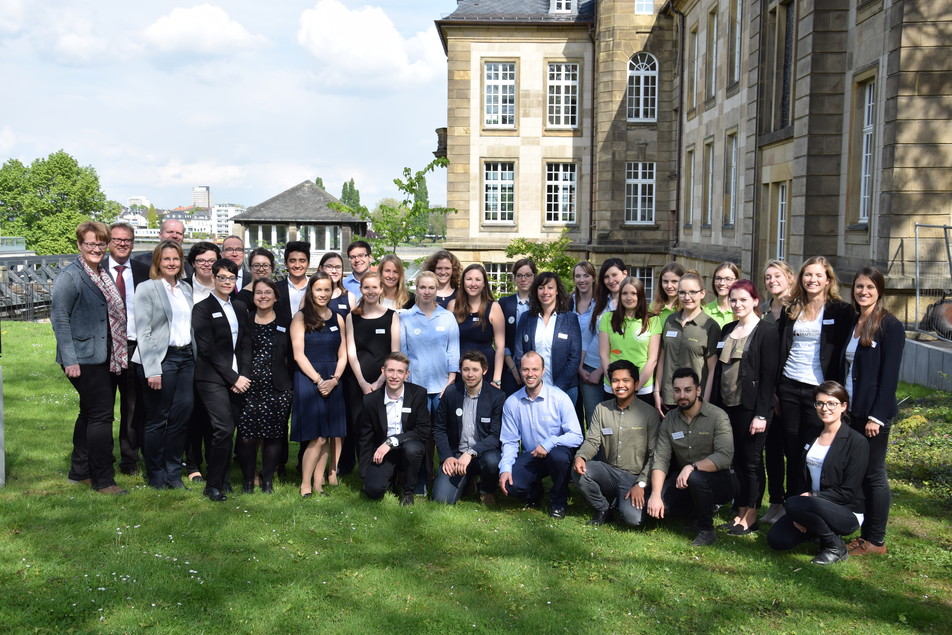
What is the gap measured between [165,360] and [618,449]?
4.04 metres

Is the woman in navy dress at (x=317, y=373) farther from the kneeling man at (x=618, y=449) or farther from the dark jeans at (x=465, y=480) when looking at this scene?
the kneeling man at (x=618, y=449)

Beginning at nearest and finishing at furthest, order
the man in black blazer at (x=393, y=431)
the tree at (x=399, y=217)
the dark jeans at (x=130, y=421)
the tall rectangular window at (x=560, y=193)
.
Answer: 1. the man in black blazer at (x=393, y=431)
2. the dark jeans at (x=130, y=421)
3. the tree at (x=399, y=217)
4. the tall rectangular window at (x=560, y=193)

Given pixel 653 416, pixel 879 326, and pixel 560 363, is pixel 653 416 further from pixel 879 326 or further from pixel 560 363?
pixel 879 326

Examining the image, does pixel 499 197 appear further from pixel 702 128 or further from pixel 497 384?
pixel 497 384

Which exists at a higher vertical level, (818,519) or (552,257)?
(552,257)

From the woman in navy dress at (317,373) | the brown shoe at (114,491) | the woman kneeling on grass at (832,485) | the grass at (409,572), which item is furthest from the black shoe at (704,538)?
the brown shoe at (114,491)

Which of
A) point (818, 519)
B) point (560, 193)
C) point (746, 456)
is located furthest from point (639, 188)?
point (818, 519)

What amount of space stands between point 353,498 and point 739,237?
17.6 metres

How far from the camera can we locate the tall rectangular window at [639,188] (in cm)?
3341

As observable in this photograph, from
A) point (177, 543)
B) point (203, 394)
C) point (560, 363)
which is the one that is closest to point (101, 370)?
point (203, 394)

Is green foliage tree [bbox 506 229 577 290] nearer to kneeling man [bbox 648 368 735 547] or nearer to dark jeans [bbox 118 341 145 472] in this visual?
dark jeans [bbox 118 341 145 472]

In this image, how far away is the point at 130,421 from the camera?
27.2ft

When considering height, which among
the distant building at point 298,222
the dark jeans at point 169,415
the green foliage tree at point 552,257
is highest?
the distant building at point 298,222

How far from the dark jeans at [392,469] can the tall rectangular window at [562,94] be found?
1125 inches
